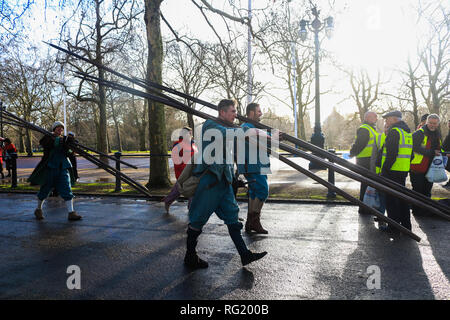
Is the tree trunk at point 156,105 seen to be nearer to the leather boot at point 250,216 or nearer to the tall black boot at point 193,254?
the leather boot at point 250,216

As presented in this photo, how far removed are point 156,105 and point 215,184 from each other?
7776 mm

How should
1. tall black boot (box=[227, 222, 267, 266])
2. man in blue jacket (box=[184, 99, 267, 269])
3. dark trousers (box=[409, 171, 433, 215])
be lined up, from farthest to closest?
dark trousers (box=[409, 171, 433, 215]), tall black boot (box=[227, 222, 267, 266]), man in blue jacket (box=[184, 99, 267, 269])

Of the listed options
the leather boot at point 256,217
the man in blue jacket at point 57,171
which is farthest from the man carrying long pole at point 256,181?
the man in blue jacket at point 57,171

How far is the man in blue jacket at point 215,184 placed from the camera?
152 inches

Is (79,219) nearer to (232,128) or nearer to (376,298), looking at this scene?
(232,128)

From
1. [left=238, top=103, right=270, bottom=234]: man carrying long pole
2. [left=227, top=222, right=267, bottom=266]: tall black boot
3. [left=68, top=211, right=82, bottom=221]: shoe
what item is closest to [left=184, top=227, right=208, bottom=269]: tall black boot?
[left=227, top=222, right=267, bottom=266]: tall black boot

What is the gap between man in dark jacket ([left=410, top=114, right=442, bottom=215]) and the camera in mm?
6629

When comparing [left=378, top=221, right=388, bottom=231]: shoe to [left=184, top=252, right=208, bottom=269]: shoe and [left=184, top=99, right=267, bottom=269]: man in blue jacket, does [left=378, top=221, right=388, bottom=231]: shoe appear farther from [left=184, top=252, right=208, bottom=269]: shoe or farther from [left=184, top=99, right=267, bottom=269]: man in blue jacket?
[left=184, top=252, right=208, bottom=269]: shoe

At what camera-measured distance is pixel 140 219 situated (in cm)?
687

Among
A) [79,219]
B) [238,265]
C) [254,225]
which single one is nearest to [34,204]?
[79,219]

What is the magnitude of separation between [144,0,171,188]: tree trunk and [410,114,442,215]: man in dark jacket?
6.92m

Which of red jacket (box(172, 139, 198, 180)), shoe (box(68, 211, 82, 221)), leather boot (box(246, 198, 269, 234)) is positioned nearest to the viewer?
leather boot (box(246, 198, 269, 234))

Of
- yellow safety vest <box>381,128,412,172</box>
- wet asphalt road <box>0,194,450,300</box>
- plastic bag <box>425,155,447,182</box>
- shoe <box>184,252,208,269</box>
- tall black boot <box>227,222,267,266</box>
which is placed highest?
yellow safety vest <box>381,128,412,172</box>

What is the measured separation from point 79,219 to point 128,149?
59718 mm
